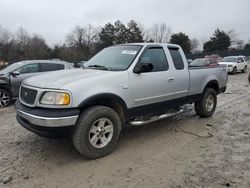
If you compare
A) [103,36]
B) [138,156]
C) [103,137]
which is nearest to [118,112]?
[103,137]

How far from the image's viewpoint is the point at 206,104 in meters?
6.53

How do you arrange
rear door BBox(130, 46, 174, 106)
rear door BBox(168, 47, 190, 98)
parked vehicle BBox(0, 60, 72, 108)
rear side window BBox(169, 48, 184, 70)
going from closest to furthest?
1. rear door BBox(130, 46, 174, 106)
2. rear door BBox(168, 47, 190, 98)
3. rear side window BBox(169, 48, 184, 70)
4. parked vehicle BBox(0, 60, 72, 108)

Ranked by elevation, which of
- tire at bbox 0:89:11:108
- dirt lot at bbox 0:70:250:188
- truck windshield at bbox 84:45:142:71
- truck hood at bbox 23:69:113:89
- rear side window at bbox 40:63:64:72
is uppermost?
truck windshield at bbox 84:45:142:71

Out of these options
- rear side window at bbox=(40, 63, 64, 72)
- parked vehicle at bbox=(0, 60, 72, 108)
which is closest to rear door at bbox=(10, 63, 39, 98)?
parked vehicle at bbox=(0, 60, 72, 108)

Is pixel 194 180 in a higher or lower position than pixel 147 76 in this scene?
lower

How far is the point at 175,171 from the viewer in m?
3.69

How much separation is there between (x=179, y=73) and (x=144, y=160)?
88.7 inches

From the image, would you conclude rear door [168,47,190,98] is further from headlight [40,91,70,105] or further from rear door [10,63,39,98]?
rear door [10,63,39,98]

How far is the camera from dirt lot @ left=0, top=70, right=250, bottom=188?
11.3ft

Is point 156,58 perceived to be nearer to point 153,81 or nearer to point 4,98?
point 153,81

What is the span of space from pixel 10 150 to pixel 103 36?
216 ft

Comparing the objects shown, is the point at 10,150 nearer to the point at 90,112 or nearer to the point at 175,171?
the point at 90,112

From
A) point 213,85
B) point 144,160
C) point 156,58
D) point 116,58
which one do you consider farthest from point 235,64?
point 144,160

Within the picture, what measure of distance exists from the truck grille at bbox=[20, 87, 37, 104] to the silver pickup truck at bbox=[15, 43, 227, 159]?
2 centimetres
